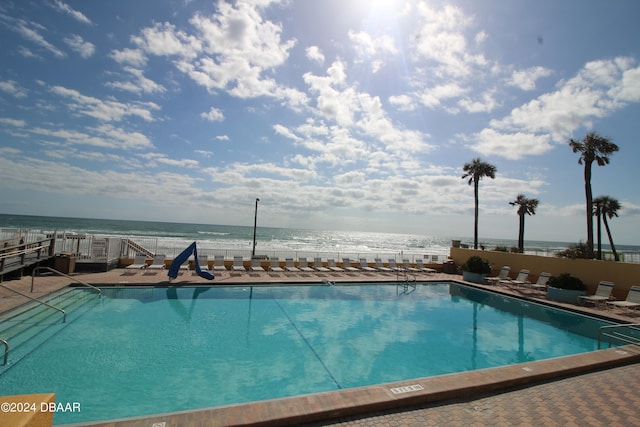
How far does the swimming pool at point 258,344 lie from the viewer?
566 cm

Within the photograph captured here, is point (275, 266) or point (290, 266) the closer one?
point (275, 266)

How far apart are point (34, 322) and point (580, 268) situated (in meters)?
18.8

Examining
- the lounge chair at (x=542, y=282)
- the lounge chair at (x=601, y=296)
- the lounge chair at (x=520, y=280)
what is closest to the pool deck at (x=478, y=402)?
the lounge chair at (x=601, y=296)

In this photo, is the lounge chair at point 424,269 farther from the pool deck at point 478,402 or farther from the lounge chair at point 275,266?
the pool deck at point 478,402

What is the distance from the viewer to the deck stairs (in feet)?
22.0

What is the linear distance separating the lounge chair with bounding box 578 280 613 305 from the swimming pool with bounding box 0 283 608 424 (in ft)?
4.15

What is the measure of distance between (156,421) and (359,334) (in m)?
5.94

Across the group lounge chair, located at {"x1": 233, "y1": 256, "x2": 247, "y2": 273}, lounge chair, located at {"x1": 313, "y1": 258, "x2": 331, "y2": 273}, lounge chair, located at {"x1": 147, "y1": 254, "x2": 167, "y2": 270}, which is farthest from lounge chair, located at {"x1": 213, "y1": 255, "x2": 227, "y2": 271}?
lounge chair, located at {"x1": 313, "y1": 258, "x2": 331, "y2": 273}

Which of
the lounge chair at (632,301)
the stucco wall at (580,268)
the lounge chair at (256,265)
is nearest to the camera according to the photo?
the lounge chair at (632,301)

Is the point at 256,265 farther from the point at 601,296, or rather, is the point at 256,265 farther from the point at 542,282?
the point at 601,296

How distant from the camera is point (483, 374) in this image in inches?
213

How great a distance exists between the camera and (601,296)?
12.1 m

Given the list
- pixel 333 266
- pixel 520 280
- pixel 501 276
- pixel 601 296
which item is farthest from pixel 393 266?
pixel 601 296

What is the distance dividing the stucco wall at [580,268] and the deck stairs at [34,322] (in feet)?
59.0
